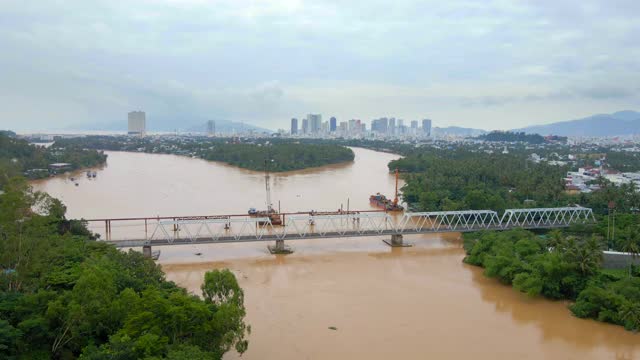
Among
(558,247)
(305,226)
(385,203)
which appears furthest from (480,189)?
(558,247)

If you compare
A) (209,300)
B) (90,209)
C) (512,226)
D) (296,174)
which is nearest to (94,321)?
(209,300)

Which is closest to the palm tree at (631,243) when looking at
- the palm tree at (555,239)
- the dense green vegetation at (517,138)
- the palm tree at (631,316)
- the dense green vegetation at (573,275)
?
the dense green vegetation at (573,275)

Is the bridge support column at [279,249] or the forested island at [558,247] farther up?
the forested island at [558,247]

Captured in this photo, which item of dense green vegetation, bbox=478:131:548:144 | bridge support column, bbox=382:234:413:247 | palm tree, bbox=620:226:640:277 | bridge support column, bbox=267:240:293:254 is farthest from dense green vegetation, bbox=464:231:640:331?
dense green vegetation, bbox=478:131:548:144

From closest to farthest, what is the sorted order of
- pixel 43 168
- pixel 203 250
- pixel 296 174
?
pixel 203 250 < pixel 43 168 < pixel 296 174

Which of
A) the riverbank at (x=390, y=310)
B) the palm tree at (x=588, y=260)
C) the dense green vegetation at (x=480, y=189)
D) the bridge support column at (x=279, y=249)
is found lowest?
the riverbank at (x=390, y=310)

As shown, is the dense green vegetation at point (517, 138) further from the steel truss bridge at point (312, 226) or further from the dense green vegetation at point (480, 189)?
the steel truss bridge at point (312, 226)

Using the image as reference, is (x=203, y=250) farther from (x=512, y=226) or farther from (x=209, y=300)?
(x=512, y=226)
